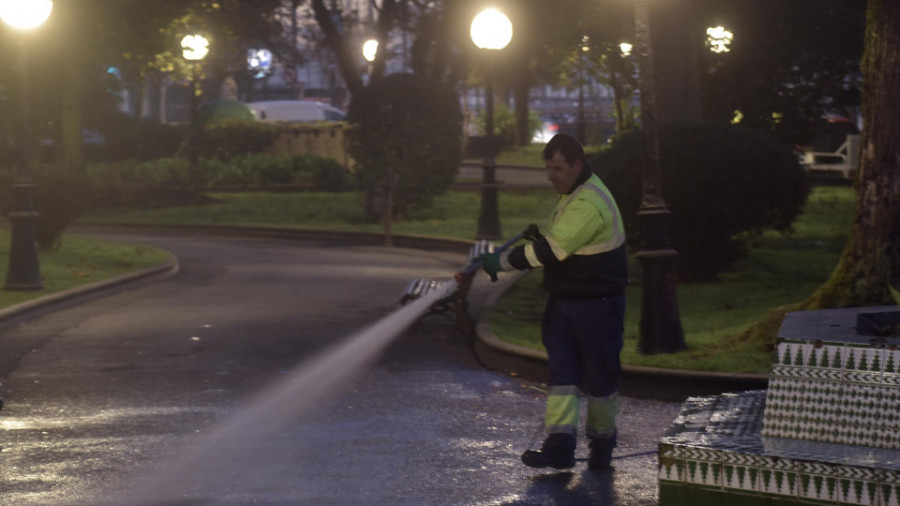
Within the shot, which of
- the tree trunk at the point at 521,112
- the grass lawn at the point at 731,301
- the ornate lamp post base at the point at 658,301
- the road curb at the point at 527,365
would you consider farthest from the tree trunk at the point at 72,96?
the tree trunk at the point at 521,112

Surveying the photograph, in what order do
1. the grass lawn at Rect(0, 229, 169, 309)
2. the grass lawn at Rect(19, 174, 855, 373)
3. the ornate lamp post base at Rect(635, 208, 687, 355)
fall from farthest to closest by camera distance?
the grass lawn at Rect(0, 229, 169, 309), the grass lawn at Rect(19, 174, 855, 373), the ornate lamp post base at Rect(635, 208, 687, 355)

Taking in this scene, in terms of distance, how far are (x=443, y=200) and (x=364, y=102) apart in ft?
14.0

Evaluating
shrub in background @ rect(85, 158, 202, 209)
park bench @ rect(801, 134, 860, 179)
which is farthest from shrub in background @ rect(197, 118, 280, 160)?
park bench @ rect(801, 134, 860, 179)

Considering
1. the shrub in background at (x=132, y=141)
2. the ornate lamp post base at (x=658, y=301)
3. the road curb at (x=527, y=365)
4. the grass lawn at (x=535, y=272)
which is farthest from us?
the shrub in background at (x=132, y=141)

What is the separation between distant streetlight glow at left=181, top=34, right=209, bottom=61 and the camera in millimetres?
31438

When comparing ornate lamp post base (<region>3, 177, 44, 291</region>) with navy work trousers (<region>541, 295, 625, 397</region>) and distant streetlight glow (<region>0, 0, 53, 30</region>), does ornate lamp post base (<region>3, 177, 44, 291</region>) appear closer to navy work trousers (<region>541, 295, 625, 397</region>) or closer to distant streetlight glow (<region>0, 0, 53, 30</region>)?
distant streetlight glow (<region>0, 0, 53, 30</region>)

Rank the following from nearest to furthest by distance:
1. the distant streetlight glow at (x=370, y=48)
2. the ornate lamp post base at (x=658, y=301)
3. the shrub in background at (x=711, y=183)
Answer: the ornate lamp post base at (x=658, y=301)
the shrub in background at (x=711, y=183)
the distant streetlight glow at (x=370, y=48)

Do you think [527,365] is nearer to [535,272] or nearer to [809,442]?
[809,442]

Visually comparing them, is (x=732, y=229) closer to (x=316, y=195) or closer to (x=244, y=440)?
(x=244, y=440)

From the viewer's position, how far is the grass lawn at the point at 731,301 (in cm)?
Answer: 1085

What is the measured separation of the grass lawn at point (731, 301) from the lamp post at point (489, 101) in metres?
4.02

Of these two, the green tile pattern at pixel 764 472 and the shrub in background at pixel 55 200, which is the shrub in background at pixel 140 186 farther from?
the green tile pattern at pixel 764 472

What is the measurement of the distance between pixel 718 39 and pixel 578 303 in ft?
68.4

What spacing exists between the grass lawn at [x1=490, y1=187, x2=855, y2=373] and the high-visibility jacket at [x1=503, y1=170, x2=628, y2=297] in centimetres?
305
